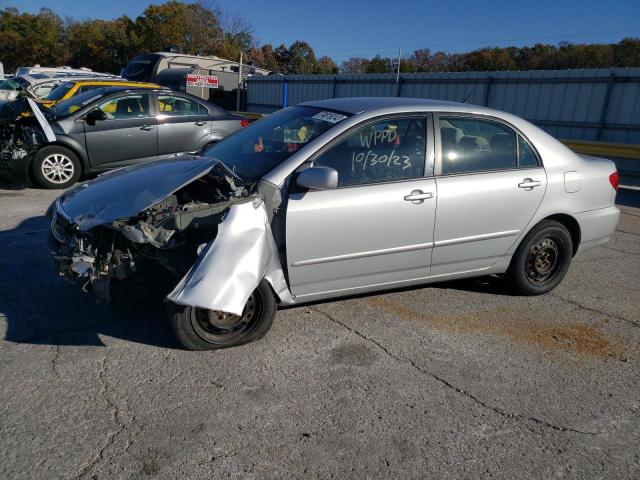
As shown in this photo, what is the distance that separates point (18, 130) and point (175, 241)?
5.77 metres

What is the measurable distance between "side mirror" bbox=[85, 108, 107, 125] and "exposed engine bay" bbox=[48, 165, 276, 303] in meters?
5.31

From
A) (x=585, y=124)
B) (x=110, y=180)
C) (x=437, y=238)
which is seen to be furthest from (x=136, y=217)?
(x=585, y=124)

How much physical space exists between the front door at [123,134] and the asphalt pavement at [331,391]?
415cm

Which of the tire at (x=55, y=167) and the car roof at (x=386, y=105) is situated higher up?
the car roof at (x=386, y=105)

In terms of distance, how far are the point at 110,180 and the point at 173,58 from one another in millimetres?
17725

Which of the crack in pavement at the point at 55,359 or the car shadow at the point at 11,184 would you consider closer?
the crack in pavement at the point at 55,359

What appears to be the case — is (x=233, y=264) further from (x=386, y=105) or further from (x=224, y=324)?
(x=386, y=105)

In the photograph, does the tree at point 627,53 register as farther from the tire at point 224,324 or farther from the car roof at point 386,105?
the tire at point 224,324

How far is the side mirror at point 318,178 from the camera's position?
343 cm

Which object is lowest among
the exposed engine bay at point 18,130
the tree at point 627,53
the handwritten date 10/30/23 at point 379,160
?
the exposed engine bay at point 18,130

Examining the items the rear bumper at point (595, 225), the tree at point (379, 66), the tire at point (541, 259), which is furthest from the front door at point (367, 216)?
the tree at point (379, 66)

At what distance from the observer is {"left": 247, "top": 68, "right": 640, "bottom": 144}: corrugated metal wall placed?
12195 millimetres

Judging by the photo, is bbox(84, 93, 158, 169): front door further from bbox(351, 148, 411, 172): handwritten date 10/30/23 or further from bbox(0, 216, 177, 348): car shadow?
bbox(351, 148, 411, 172): handwritten date 10/30/23

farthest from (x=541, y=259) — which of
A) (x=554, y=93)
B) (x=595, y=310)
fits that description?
(x=554, y=93)
